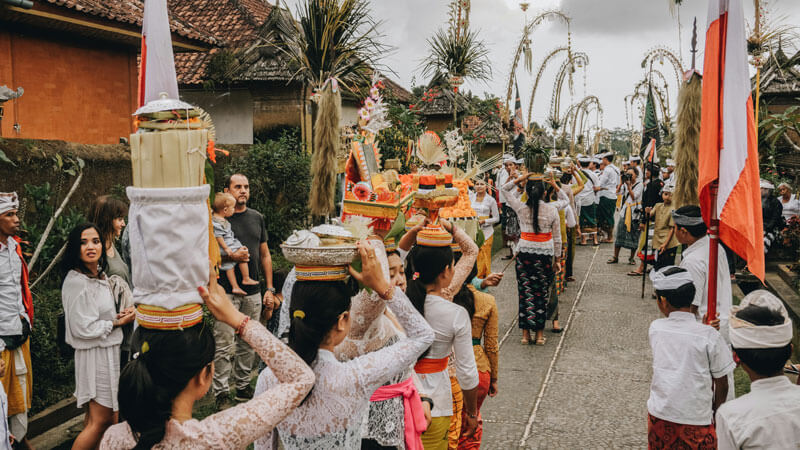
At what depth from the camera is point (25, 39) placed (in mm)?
9445

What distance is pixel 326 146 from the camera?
5473 mm

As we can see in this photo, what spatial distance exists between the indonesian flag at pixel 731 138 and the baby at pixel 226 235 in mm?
3918

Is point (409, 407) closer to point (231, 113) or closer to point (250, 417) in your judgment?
point (250, 417)

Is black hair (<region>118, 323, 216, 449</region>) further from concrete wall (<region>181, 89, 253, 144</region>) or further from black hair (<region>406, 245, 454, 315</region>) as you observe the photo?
concrete wall (<region>181, 89, 253, 144</region>)

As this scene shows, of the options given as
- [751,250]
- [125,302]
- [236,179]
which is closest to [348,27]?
[236,179]

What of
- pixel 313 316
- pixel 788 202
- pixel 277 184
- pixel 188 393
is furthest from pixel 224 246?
pixel 788 202

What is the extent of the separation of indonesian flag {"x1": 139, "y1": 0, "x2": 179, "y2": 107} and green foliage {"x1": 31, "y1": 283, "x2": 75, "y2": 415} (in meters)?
3.67

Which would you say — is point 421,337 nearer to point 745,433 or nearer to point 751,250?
point 745,433

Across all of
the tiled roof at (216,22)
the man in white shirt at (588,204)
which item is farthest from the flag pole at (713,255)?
the tiled roof at (216,22)

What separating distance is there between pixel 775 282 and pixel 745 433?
8004 millimetres

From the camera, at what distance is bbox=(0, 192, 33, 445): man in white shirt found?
4.17 metres

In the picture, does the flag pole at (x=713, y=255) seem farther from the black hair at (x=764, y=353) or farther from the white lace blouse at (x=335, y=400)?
the white lace blouse at (x=335, y=400)

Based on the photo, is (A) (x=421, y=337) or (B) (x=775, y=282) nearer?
(A) (x=421, y=337)

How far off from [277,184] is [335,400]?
781 centimetres
